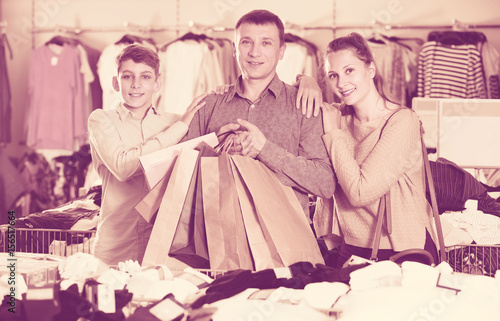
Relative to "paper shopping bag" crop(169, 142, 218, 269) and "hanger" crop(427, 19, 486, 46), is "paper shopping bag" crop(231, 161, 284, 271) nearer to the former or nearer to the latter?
"paper shopping bag" crop(169, 142, 218, 269)

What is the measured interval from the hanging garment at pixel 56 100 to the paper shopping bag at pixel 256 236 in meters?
3.97

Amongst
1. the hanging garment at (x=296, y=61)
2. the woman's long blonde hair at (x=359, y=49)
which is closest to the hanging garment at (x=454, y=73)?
the hanging garment at (x=296, y=61)

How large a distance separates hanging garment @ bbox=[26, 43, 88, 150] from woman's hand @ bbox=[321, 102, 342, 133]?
12.3ft

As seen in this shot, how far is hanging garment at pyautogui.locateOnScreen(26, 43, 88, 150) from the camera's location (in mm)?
5383

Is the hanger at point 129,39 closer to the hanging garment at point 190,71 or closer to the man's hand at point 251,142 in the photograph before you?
the hanging garment at point 190,71

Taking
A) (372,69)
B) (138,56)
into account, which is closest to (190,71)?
(138,56)

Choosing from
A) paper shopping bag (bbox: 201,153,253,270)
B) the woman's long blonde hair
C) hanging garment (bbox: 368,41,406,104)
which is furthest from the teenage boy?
hanging garment (bbox: 368,41,406,104)

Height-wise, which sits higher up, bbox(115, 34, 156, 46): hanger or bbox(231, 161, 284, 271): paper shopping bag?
bbox(115, 34, 156, 46): hanger

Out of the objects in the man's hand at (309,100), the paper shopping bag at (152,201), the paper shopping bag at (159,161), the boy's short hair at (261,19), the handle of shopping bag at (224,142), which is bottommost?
the paper shopping bag at (152,201)

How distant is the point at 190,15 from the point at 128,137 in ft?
12.3

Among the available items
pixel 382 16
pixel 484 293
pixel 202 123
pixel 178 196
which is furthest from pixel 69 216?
pixel 382 16

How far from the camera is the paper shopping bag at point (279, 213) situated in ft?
5.42

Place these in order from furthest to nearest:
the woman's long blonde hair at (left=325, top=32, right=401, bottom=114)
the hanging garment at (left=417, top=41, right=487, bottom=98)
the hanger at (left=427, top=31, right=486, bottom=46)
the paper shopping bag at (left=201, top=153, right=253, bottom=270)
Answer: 1. the hanger at (left=427, top=31, right=486, bottom=46)
2. the hanging garment at (left=417, top=41, right=487, bottom=98)
3. the woman's long blonde hair at (left=325, top=32, right=401, bottom=114)
4. the paper shopping bag at (left=201, top=153, right=253, bottom=270)

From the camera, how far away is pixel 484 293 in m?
1.21
